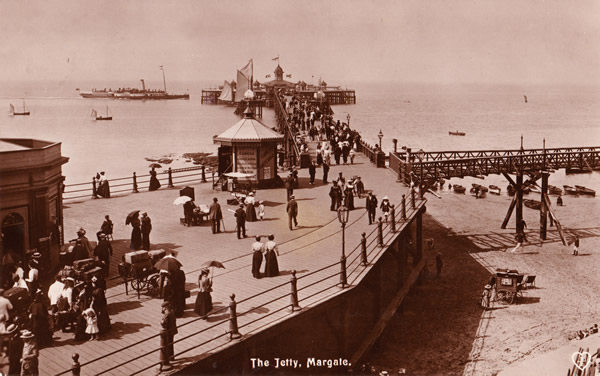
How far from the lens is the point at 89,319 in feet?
40.8

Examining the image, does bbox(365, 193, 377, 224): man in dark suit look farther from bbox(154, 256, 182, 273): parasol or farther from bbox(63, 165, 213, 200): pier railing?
bbox(154, 256, 182, 273): parasol

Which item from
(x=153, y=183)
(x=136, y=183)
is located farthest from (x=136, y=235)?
(x=153, y=183)

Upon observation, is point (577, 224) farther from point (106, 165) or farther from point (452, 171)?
point (106, 165)

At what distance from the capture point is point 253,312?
1395cm

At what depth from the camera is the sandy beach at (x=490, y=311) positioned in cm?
1938

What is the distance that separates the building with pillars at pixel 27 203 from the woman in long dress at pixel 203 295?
5084 millimetres

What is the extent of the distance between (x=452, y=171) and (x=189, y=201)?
1659 centimetres

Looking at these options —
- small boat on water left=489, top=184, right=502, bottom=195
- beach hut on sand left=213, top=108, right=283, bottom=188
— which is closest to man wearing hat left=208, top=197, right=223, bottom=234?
beach hut on sand left=213, top=108, right=283, bottom=188

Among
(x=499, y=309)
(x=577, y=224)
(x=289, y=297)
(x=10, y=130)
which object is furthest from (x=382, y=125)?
(x=289, y=297)

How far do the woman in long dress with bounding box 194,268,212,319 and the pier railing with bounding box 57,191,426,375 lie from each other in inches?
7.9

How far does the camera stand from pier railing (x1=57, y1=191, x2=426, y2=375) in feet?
37.5

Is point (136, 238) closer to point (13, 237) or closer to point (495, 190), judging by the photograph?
point (13, 237)

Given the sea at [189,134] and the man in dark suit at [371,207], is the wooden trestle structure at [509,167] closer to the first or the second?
the man in dark suit at [371,207]

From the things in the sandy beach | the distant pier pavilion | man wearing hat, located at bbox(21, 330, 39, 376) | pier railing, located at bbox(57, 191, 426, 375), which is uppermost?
the distant pier pavilion
